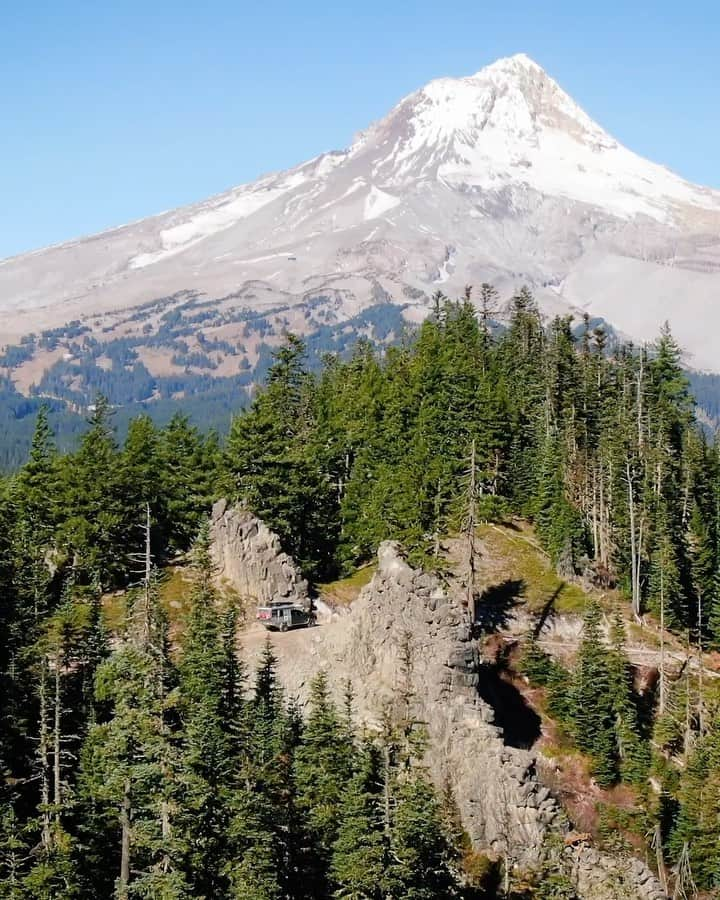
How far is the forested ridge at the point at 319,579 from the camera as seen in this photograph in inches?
1802

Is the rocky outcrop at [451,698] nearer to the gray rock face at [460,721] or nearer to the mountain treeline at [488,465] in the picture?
the gray rock face at [460,721]

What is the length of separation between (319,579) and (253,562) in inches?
386

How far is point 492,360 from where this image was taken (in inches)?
4286

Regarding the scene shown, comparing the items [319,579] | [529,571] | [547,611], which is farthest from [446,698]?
[529,571]

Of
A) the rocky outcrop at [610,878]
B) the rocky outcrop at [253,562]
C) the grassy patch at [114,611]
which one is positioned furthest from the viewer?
the rocky outcrop at [253,562]

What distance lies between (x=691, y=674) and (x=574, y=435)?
947 inches

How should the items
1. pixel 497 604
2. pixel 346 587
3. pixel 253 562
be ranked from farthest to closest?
pixel 497 604 < pixel 346 587 < pixel 253 562

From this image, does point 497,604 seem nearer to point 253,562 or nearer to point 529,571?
point 529,571

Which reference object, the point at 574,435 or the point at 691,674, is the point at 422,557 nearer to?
the point at 691,674

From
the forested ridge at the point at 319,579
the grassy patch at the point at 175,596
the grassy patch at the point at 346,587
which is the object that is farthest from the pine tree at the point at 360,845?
the grassy patch at the point at 346,587

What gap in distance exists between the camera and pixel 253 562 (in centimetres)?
7162

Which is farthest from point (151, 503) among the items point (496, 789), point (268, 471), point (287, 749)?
point (496, 789)

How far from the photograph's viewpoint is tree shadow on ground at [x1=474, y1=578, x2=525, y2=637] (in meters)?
78.5

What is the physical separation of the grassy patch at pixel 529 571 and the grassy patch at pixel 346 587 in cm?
909
